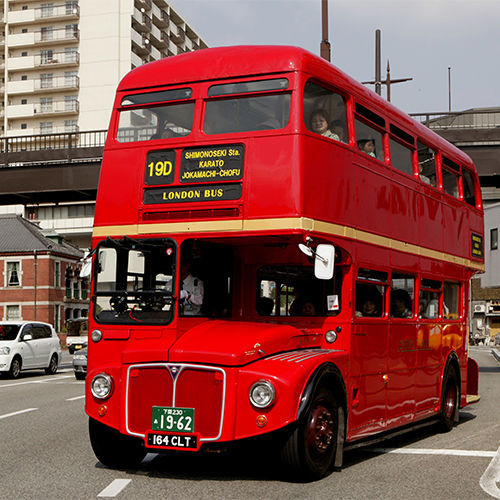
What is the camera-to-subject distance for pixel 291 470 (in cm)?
768

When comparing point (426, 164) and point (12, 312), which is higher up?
point (426, 164)

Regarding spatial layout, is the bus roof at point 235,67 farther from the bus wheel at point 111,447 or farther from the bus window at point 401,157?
the bus wheel at point 111,447

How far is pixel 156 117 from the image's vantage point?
29.7ft

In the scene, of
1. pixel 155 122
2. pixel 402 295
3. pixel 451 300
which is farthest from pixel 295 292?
pixel 451 300

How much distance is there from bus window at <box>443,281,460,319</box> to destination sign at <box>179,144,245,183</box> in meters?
5.45

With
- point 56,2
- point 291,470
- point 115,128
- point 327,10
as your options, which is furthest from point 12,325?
point 56,2

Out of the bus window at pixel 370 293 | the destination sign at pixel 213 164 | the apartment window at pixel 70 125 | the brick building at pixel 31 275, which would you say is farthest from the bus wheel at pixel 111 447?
the apartment window at pixel 70 125

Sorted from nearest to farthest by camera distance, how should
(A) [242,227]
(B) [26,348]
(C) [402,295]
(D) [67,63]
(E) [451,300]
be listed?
(A) [242,227], (C) [402,295], (E) [451,300], (B) [26,348], (D) [67,63]

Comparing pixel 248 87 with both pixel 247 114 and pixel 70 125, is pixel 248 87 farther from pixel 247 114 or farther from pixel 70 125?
pixel 70 125

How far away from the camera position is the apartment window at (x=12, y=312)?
6569cm

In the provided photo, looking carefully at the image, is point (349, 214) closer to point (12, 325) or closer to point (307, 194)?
point (307, 194)

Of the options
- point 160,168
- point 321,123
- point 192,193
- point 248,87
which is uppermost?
point 248,87

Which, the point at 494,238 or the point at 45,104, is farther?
the point at 45,104

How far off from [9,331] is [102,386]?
2039cm
